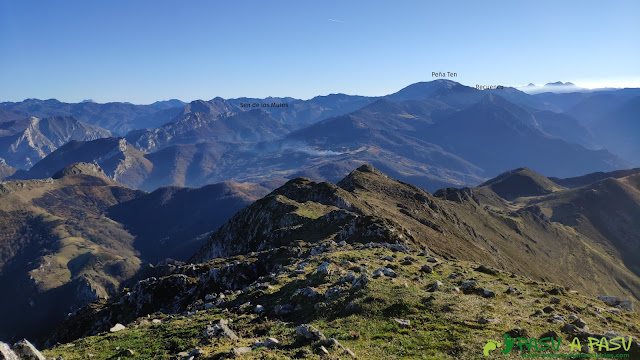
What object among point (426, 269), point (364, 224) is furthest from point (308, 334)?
point (364, 224)

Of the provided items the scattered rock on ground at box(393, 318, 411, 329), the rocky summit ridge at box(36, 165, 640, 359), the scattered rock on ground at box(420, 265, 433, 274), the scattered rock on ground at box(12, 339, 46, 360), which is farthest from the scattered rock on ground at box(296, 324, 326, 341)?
the scattered rock on ground at box(420, 265, 433, 274)

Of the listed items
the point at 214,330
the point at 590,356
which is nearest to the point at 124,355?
the point at 214,330

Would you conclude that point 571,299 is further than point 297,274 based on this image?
No

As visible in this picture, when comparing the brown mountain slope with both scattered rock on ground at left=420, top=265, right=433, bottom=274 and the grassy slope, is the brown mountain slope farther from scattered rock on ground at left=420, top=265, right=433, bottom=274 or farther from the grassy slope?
the grassy slope

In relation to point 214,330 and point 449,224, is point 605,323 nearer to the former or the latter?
point 214,330

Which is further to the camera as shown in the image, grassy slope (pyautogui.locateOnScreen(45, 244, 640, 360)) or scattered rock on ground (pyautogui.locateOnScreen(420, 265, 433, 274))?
scattered rock on ground (pyautogui.locateOnScreen(420, 265, 433, 274))

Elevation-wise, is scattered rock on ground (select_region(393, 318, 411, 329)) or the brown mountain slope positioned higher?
scattered rock on ground (select_region(393, 318, 411, 329))

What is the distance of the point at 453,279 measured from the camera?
3706 cm

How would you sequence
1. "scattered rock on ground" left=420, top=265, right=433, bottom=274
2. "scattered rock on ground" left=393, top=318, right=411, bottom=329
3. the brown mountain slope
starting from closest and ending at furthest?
"scattered rock on ground" left=393, top=318, right=411, bottom=329 < "scattered rock on ground" left=420, top=265, right=433, bottom=274 < the brown mountain slope

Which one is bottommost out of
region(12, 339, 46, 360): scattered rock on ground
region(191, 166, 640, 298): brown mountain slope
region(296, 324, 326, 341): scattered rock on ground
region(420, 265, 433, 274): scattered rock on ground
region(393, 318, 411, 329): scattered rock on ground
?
region(191, 166, 640, 298): brown mountain slope

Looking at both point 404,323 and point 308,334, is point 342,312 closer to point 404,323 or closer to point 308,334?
point 404,323

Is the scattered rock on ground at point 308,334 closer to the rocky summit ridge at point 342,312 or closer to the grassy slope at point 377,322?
the rocky summit ridge at point 342,312

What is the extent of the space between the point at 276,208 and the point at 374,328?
7246 centimetres

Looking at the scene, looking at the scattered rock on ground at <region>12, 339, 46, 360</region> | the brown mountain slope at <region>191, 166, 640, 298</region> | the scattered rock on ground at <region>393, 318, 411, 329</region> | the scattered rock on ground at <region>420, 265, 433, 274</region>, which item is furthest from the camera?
the brown mountain slope at <region>191, 166, 640, 298</region>
